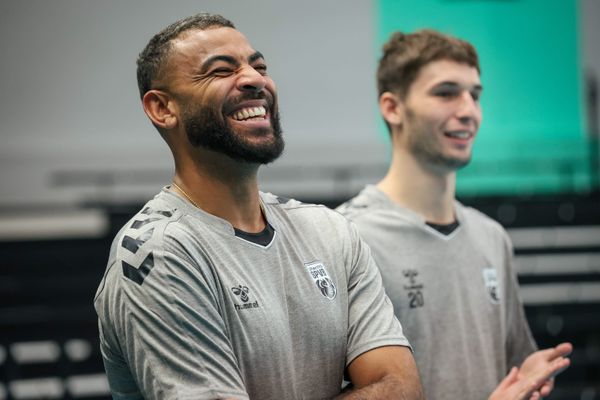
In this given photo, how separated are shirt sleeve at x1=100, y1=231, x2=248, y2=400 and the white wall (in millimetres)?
7672

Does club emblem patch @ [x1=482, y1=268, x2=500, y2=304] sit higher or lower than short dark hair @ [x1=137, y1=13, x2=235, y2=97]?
lower

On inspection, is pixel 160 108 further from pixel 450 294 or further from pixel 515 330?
pixel 515 330

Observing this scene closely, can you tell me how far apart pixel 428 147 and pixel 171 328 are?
63.1 inches

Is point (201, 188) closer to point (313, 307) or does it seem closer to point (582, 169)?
point (313, 307)

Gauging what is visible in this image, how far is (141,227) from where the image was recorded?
2387 mm

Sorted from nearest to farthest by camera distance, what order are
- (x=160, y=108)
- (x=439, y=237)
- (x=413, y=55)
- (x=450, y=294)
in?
(x=160, y=108) < (x=450, y=294) < (x=439, y=237) < (x=413, y=55)

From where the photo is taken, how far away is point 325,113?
10383mm

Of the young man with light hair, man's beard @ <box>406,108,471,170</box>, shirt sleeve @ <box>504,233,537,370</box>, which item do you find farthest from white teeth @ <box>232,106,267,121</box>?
shirt sleeve @ <box>504,233,537,370</box>

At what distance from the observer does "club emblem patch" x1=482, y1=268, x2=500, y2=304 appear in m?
3.43

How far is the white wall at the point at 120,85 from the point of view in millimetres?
9898

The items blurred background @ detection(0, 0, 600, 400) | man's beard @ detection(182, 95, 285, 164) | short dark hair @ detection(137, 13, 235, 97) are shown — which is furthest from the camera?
blurred background @ detection(0, 0, 600, 400)

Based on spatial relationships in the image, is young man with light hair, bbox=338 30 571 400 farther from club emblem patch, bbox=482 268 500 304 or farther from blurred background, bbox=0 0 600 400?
blurred background, bbox=0 0 600 400

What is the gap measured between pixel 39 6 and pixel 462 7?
15.5 ft

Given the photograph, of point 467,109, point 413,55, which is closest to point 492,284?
point 467,109
